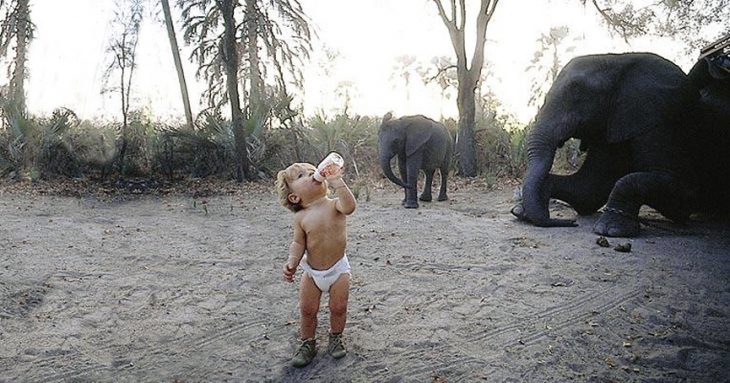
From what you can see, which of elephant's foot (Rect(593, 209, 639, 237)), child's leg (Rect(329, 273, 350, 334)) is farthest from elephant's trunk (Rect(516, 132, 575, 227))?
child's leg (Rect(329, 273, 350, 334))

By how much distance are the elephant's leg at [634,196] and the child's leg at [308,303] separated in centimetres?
398

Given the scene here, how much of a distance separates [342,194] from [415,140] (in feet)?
18.4

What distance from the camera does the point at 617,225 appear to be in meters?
6.22

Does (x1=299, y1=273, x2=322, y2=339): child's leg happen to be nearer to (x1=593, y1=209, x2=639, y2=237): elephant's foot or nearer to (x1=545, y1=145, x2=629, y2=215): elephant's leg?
(x1=593, y1=209, x2=639, y2=237): elephant's foot

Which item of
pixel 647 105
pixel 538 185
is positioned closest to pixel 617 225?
pixel 538 185

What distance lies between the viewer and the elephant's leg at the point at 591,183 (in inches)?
289

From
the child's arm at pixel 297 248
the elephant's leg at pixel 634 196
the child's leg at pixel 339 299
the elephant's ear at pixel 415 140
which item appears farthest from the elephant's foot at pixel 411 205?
the child's arm at pixel 297 248

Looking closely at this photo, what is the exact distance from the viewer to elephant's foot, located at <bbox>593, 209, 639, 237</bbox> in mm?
6180

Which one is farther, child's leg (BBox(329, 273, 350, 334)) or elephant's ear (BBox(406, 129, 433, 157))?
elephant's ear (BBox(406, 129, 433, 157))

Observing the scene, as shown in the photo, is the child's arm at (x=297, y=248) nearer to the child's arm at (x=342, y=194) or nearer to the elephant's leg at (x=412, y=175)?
the child's arm at (x=342, y=194)

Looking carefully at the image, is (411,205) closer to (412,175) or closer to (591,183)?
(412,175)

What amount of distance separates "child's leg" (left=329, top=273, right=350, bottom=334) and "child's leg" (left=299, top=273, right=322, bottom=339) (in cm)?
9

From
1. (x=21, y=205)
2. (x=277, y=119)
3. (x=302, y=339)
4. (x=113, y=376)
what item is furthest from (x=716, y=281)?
(x=277, y=119)

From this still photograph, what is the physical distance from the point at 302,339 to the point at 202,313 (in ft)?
3.76
